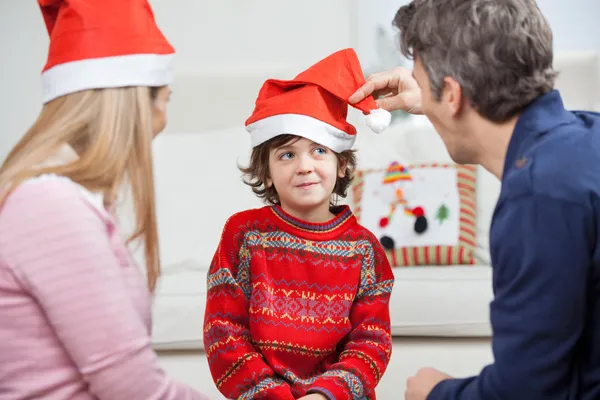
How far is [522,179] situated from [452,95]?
28 centimetres

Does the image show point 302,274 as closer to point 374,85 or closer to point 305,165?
point 305,165

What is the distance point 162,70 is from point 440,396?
2.59 ft

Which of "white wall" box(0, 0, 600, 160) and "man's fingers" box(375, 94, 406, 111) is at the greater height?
"white wall" box(0, 0, 600, 160)

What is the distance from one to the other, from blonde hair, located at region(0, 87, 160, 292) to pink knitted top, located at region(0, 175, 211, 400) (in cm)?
6

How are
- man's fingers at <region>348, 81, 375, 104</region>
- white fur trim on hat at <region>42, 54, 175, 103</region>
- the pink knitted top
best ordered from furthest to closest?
man's fingers at <region>348, 81, 375, 104</region>
white fur trim on hat at <region>42, 54, 175, 103</region>
the pink knitted top

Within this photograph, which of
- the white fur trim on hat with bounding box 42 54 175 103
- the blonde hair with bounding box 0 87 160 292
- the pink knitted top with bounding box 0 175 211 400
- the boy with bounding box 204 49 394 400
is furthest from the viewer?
the boy with bounding box 204 49 394 400

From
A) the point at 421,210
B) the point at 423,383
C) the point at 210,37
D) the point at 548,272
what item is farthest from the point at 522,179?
the point at 210,37

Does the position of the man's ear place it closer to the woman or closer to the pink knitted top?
the woman

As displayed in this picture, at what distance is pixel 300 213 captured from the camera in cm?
192

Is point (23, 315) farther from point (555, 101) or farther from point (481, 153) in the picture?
point (555, 101)

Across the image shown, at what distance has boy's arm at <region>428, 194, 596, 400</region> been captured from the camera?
3.94 ft

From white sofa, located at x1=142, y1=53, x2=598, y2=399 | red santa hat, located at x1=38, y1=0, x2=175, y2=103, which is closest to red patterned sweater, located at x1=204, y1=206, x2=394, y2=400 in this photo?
red santa hat, located at x1=38, y1=0, x2=175, y2=103

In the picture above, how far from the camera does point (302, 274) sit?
72.5 inches

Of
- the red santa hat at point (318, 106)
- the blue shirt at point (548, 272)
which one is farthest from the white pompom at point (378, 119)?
the blue shirt at point (548, 272)
